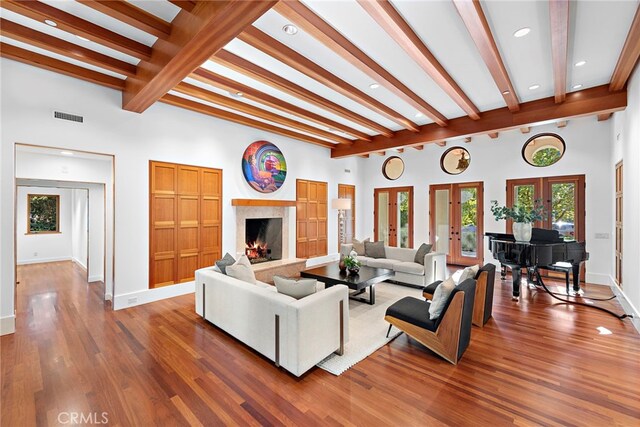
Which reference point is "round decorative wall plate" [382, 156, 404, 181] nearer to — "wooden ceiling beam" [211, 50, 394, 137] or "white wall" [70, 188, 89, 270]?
"wooden ceiling beam" [211, 50, 394, 137]

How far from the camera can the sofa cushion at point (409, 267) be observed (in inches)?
214

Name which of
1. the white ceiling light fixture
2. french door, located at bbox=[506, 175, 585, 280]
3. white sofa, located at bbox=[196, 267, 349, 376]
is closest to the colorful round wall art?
white sofa, located at bbox=[196, 267, 349, 376]

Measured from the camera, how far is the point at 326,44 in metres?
3.11

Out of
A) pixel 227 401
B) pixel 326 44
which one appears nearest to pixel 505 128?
pixel 326 44

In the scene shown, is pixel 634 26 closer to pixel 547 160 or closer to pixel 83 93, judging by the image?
pixel 547 160

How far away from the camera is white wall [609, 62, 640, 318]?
12.2 feet

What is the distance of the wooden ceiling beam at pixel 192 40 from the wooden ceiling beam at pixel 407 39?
104 cm

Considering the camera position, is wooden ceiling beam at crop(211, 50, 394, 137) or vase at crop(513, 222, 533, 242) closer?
wooden ceiling beam at crop(211, 50, 394, 137)

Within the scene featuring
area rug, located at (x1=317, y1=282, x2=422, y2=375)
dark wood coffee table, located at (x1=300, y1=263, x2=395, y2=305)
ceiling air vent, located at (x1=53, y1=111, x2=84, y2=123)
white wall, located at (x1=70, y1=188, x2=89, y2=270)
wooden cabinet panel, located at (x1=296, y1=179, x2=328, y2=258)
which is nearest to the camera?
area rug, located at (x1=317, y1=282, x2=422, y2=375)

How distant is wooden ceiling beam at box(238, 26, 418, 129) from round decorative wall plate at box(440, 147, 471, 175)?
358 cm

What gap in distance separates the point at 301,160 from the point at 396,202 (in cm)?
340

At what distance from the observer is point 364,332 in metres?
3.59

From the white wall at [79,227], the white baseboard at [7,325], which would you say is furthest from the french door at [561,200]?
the white wall at [79,227]

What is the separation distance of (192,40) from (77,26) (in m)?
1.34
